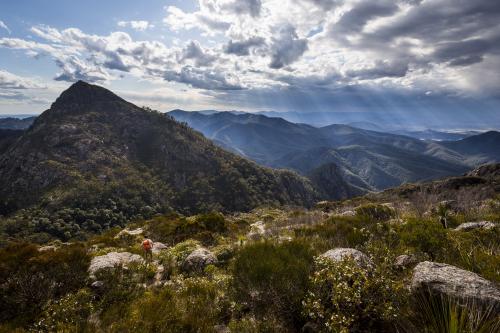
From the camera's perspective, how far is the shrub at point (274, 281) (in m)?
5.49

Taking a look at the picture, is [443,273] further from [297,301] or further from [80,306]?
[80,306]

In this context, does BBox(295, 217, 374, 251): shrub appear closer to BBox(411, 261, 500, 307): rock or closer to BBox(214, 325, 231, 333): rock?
BBox(411, 261, 500, 307): rock

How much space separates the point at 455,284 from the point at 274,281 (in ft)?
10.8

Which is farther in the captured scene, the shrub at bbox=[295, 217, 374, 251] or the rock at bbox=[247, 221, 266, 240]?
the rock at bbox=[247, 221, 266, 240]

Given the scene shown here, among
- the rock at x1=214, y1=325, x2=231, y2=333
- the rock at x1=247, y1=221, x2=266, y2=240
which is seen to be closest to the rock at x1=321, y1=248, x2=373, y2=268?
the rock at x1=214, y1=325, x2=231, y2=333

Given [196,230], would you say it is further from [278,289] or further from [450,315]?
[450,315]

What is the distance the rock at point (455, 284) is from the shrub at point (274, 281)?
2.18 metres

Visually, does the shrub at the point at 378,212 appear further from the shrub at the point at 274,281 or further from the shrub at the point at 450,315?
the shrub at the point at 450,315

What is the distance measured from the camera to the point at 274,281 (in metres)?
6.07

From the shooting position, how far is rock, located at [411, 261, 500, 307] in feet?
14.2

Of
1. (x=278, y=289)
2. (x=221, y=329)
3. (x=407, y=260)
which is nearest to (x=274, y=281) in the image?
(x=278, y=289)

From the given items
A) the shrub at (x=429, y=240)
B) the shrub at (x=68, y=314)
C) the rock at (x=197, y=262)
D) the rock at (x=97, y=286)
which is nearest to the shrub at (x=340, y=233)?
the shrub at (x=429, y=240)

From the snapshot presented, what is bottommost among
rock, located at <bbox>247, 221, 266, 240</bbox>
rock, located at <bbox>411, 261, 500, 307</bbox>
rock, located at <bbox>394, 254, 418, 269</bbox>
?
rock, located at <bbox>247, 221, 266, 240</bbox>

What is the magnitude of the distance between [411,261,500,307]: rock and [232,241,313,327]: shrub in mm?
2181
